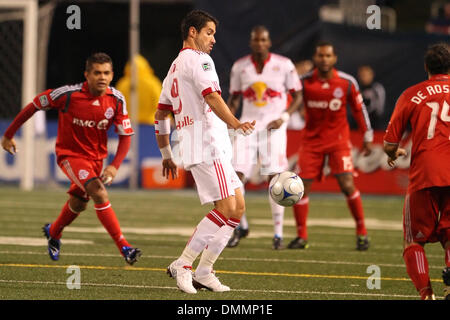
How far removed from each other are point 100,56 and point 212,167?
2.26 meters

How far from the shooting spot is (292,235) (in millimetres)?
12852

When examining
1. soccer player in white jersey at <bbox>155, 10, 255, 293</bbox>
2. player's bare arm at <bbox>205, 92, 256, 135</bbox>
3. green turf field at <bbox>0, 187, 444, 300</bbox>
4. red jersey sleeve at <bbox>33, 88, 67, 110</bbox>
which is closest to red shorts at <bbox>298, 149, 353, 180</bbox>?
green turf field at <bbox>0, 187, 444, 300</bbox>

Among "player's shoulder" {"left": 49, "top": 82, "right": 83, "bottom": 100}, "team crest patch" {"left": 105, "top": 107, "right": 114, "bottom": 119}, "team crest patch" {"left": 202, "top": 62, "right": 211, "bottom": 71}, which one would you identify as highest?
"team crest patch" {"left": 202, "top": 62, "right": 211, "bottom": 71}

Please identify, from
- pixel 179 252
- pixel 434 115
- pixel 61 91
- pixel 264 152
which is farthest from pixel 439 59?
pixel 264 152

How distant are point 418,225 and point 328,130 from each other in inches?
180

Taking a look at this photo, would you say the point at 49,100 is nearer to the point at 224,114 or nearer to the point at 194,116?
the point at 194,116

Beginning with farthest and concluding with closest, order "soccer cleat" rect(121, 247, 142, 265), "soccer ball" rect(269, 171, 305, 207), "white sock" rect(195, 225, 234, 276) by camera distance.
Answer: "soccer cleat" rect(121, 247, 142, 265)
"soccer ball" rect(269, 171, 305, 207)
"white sock" rect(195, 225, 234, 276)

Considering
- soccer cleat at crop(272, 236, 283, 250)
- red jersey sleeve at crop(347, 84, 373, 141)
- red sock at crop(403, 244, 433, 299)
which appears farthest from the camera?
red jersey sleeve at crop(347, 84, 373, 141)

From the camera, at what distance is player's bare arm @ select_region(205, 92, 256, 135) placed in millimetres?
7277

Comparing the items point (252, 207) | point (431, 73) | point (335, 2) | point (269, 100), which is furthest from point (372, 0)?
point (431, 73)

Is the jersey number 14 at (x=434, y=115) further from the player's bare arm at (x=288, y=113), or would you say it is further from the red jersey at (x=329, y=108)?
the red jersey at (x=329, y=108)

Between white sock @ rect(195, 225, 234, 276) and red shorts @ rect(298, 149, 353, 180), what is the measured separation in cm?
399

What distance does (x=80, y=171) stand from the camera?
9.42m

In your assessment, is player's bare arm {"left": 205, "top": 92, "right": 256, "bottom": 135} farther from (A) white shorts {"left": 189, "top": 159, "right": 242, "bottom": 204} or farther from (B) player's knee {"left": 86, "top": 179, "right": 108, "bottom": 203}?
(B) player's knee {"left": 86, "top": 179, "right": 108, "bottom": 203}
